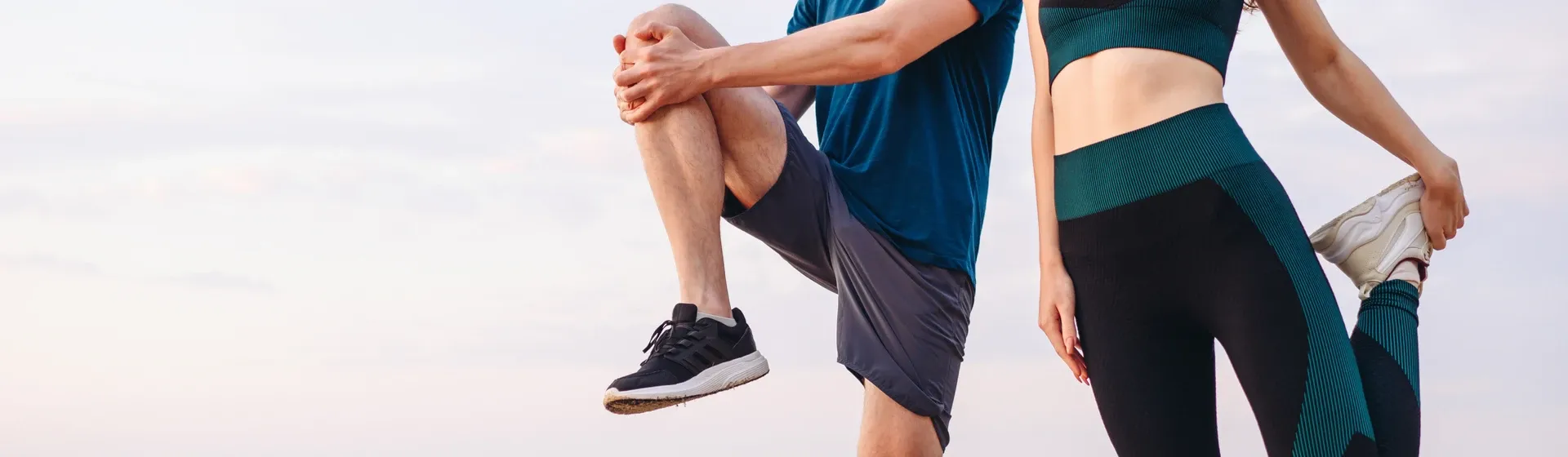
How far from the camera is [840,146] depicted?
305cm

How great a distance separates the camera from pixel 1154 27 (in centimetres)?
194

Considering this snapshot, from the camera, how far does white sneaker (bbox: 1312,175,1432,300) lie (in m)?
1.94

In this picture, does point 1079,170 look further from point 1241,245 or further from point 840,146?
point 840,146

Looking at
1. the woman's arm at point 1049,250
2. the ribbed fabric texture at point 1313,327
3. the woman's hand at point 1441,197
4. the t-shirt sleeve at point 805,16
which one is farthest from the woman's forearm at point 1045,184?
the t-shirt sleeve at point 805,16

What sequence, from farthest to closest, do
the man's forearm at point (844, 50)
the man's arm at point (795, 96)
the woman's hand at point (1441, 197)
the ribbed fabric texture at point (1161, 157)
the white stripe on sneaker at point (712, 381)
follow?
1. the man's arm at point (795, 96)
2. the man's forearm at point (844, 50)
3. the white stripe on sneaker at point (712, 381)
4. the woman's hand at point (1441, 197)
5. the ribbed fabric texture at point (1161, 157)

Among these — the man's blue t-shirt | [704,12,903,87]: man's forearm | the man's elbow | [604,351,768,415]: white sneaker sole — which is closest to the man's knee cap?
[704,12,903,87]: man's forearm

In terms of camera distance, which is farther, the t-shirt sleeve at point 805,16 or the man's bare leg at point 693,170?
the t-shirt sleeve at point 805,16

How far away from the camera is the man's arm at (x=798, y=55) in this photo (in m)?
2.48

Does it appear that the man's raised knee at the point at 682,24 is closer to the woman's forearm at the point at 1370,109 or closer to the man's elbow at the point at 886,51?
the man's elbow at the point at 886,51

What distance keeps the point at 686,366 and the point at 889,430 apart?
0.60 metres

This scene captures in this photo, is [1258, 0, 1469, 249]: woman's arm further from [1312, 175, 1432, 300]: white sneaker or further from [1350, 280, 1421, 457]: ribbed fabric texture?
[1350, 280, 1421, 457]: ribbed fabric texture

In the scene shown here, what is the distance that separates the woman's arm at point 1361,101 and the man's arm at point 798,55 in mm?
756

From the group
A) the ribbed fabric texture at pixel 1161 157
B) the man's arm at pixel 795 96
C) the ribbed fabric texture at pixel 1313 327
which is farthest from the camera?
the man's arm at pixel 795 96

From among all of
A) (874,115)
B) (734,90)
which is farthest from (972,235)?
(734,90)
